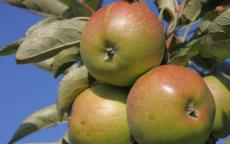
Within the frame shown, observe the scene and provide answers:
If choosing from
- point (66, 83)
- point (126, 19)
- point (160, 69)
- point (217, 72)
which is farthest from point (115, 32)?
point (217, 72)

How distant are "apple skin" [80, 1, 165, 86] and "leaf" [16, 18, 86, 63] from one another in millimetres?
151

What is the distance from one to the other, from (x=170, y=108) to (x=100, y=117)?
0.28 meters

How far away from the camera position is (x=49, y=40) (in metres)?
1.84

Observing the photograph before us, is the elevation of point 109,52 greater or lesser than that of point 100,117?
greater

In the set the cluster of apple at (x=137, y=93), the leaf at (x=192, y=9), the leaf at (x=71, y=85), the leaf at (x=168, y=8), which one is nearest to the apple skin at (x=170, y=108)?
the cluster of apple at (x=137, y=93)

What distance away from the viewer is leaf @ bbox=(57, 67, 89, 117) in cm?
182

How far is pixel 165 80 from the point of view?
1.58m

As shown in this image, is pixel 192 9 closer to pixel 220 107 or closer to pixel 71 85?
pixel 220 107

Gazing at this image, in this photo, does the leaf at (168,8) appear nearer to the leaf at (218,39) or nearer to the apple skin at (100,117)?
the leaf at (218,39)

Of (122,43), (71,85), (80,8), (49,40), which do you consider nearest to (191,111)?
(122,43)

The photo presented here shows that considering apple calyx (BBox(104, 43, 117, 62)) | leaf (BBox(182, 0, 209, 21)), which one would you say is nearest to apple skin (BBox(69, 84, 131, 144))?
apple calyx (BBox(104, 43, 117, 62))

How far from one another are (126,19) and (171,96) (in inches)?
11.7

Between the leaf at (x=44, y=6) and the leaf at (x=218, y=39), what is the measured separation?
807 mm

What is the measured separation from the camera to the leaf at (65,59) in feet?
6.56
